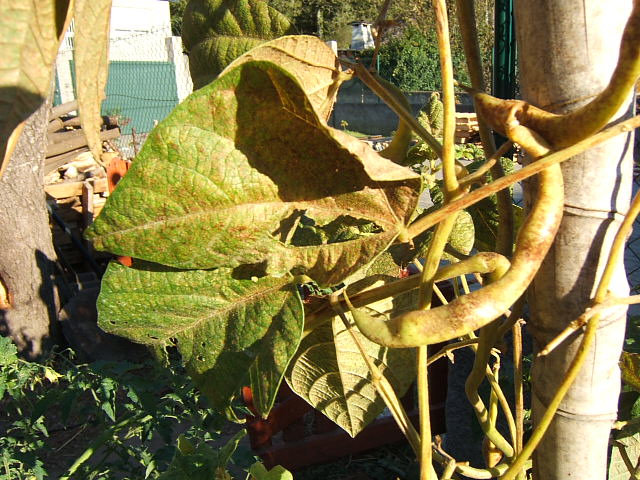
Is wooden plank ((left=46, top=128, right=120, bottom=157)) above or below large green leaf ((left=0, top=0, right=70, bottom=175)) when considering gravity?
below

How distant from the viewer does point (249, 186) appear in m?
0.43

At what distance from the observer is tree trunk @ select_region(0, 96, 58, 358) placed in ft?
10.7

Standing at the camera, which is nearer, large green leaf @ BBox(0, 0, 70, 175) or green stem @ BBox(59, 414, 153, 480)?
large green leaf @ BBox(0, 0, 70, 175)

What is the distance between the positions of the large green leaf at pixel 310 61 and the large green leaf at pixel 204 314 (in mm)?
149

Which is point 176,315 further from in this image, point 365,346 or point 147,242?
point 365,346

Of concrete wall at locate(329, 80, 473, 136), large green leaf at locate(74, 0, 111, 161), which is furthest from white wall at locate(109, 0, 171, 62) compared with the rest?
large green leaf at locate(74, 0, 111, 161)

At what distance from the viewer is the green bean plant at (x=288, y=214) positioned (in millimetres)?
382

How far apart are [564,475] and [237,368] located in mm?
317

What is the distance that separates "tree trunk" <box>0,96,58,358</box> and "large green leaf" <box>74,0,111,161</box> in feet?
10.5

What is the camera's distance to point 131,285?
481mm

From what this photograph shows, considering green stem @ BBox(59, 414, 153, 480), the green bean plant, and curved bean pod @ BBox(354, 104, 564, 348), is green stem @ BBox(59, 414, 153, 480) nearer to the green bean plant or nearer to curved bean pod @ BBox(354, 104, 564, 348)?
the green bean plant

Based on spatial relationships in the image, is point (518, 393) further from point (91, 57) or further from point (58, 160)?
point (58, 160)

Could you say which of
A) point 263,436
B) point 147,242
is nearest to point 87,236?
point 147,242

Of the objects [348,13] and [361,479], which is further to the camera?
[348,13]
